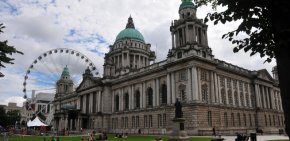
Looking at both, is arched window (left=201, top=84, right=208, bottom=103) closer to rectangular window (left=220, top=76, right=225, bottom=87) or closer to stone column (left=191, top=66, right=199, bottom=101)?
stone column (left=191, top=66, right=199, bottom=101)

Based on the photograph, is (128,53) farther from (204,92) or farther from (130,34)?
(204,92)

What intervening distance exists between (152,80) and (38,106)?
138277mm

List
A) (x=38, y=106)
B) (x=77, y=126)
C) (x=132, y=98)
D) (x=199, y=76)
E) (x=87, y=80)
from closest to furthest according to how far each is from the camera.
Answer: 1. (x=199, y=76)
2. (x=132, y=98)
3. (x=77, y=126)
4. (x=87, y=80)
5. (x=38, y=106)

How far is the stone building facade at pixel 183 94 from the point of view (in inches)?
2244

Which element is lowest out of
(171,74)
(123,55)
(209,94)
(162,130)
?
(162,130)

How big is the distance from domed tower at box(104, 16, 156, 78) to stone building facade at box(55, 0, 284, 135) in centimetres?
42

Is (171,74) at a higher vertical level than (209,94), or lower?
higher

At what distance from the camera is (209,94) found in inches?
2312

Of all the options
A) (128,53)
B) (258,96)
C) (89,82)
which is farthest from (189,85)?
(89,82)

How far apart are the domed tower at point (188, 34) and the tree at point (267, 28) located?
154 ft

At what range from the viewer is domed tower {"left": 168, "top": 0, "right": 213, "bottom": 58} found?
59.8 m

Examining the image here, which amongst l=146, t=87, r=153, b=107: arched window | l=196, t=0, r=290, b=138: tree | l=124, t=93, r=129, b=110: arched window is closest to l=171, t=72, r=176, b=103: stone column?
l=146, t=87, r=153, b=107: arched window

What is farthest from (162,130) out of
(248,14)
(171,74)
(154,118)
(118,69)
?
(248,14)

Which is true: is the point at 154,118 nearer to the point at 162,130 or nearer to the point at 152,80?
the point at 162,130
